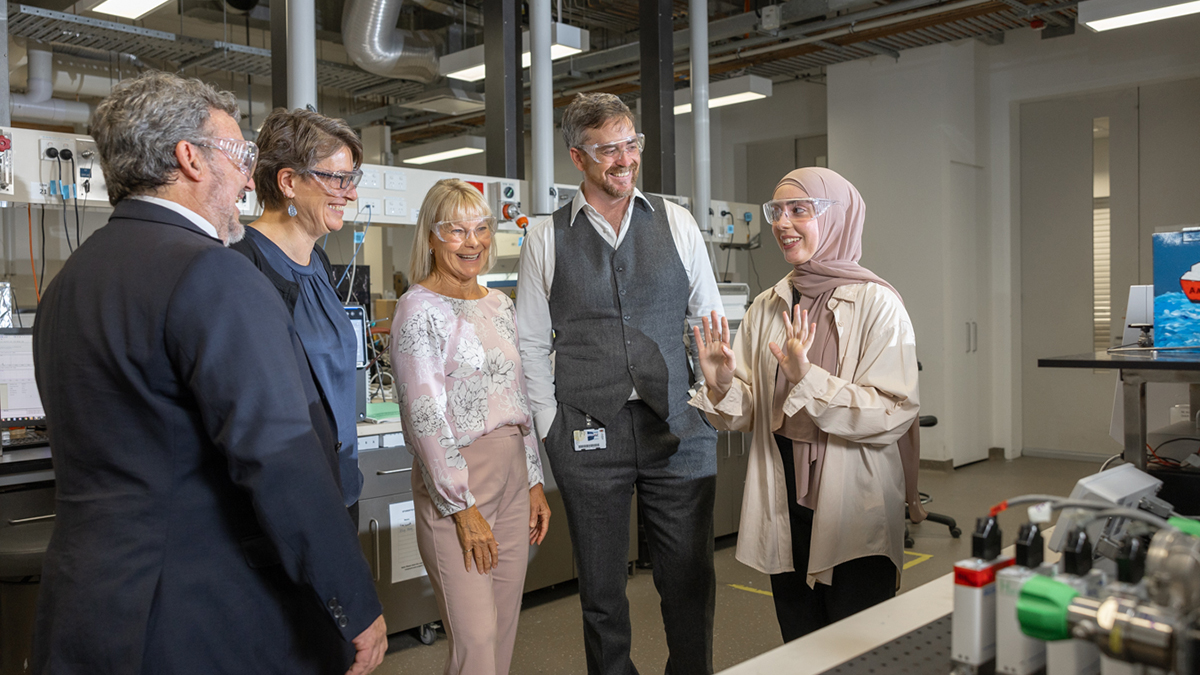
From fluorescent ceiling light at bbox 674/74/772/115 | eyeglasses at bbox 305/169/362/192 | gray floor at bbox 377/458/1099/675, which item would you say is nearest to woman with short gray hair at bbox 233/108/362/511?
eyeglasses at bbox 305/169/362/192

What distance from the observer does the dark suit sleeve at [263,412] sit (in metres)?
1.10

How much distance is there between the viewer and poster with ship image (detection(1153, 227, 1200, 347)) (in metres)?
1.61

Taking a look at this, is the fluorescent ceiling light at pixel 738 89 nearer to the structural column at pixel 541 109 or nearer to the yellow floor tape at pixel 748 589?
the structural column at pixel 541 109

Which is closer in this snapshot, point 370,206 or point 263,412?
point 263,412

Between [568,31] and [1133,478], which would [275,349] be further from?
[568,31]

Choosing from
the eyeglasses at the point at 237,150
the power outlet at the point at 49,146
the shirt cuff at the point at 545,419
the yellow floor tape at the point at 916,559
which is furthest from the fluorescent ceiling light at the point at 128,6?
the yellow floor tape at the point at 916,559

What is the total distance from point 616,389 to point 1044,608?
51.1 inches

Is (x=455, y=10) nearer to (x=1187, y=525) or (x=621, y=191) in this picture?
(x=621, y=191)

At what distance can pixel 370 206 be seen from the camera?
11.4 feet

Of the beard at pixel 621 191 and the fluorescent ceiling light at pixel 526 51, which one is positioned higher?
the fluorescent ceiling light at pixel 526 51

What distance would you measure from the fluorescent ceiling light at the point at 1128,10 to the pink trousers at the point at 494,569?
4136 mm

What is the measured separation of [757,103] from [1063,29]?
2488 millimetres

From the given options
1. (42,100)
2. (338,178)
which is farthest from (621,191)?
(42,100)

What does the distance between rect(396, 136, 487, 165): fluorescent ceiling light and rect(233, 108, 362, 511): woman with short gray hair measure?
236 inches
